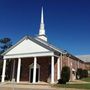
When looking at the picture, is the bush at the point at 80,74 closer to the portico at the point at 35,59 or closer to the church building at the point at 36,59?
the church building at the point at 36,59

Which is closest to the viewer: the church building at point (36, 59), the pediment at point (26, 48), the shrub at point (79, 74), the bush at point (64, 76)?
the bush at point (64, 76)

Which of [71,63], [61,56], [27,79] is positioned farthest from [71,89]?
[71,63]

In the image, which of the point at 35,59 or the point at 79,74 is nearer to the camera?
the point at 35,59

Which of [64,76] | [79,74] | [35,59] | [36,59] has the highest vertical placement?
[36,59]

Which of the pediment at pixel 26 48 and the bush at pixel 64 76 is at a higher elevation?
the pediment at pixel 26 48

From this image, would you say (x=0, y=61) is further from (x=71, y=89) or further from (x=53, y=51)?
(x=71, y=89)

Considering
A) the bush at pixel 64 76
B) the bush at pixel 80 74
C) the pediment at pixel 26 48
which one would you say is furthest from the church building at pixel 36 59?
the bush at pixel 80 74

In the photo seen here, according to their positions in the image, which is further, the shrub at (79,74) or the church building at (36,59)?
the shrub at (79,74)

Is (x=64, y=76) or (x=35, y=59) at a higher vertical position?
(x=35, y=59)

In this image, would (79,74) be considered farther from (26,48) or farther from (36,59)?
(26,48)

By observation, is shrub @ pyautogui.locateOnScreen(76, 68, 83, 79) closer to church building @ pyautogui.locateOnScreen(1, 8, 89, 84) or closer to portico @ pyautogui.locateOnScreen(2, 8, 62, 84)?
church building @ pyautogui.locateOnScreen(1, 8, 89, 84)

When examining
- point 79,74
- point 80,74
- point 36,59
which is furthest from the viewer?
point 80,74

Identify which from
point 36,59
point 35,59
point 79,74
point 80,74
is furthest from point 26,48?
point 80,74

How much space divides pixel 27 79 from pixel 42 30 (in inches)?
544
